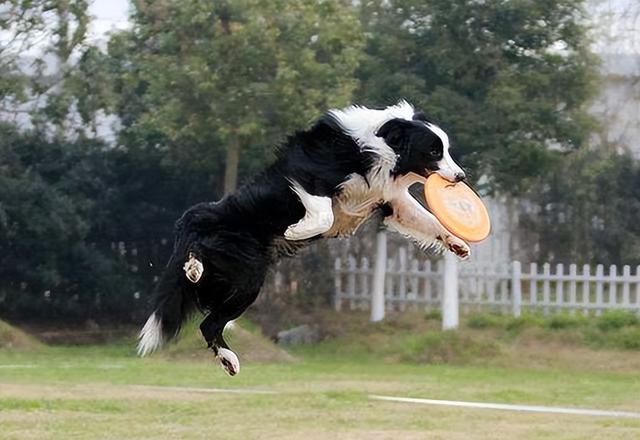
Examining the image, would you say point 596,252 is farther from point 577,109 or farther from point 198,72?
point 198,72

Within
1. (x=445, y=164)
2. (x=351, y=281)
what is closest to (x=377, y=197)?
(x=445, y=164)

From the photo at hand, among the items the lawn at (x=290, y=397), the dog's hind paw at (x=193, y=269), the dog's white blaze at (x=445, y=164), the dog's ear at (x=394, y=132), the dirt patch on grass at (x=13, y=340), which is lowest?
the lawn at (x=290, y=397)

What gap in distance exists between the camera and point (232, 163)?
19.3m

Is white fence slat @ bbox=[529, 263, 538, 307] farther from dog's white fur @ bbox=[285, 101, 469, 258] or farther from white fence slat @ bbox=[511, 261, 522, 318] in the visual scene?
dog's white fur @ bbox=[285, 101, 469, 258]

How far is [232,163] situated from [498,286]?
4.87 m

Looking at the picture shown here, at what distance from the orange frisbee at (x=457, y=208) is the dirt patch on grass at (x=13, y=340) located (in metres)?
13.9

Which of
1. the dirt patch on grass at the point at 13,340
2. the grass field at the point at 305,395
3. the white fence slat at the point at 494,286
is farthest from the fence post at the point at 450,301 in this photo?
the dirt patch on grass at the point at 13,340

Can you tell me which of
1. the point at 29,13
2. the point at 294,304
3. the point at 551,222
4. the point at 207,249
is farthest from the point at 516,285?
the point at 207,249

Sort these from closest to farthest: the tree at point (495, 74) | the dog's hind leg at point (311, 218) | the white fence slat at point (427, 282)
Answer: the dog's hind leg at point (311, 218) < the tree at point (495, 74) < the white fence slat at point (427, 282)

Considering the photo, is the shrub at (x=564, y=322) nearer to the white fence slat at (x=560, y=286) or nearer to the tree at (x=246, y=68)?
the white fence slat at (x=560, y=286)

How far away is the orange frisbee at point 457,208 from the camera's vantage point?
6578 mm

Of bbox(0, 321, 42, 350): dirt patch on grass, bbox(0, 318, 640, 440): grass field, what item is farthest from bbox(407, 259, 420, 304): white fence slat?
bbox(0, 321, 42, 350): dirt patch on grass

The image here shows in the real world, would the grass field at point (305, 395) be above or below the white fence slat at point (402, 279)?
below

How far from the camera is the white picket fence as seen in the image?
67.7ft
